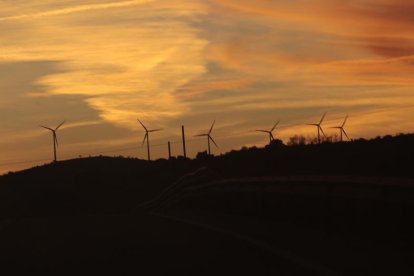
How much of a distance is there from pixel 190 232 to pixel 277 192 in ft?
6.62

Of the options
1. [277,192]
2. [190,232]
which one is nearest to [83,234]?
[190,232]

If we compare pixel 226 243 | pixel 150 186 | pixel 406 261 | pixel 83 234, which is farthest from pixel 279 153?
pixel 406 261

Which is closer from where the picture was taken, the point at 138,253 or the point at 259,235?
the point at 138,253

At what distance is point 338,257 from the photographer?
1397 centimetres

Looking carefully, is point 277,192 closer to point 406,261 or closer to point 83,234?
point 83,234

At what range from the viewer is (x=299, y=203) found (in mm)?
21031

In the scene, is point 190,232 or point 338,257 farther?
point 190,232

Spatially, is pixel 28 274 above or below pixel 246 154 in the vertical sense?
below

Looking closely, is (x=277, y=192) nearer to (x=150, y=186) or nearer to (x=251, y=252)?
(x=251, y=252)

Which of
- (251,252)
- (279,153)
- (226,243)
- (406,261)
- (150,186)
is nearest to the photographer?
(406,261)

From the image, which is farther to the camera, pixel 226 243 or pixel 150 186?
pixel 150 186

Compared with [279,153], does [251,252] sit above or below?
below

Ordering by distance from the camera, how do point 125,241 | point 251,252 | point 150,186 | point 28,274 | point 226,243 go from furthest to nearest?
1. point 150,186
2. point 125,241
3. point 226,243
4. point 251,252
5. point 28,274

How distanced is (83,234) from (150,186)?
233 ft
